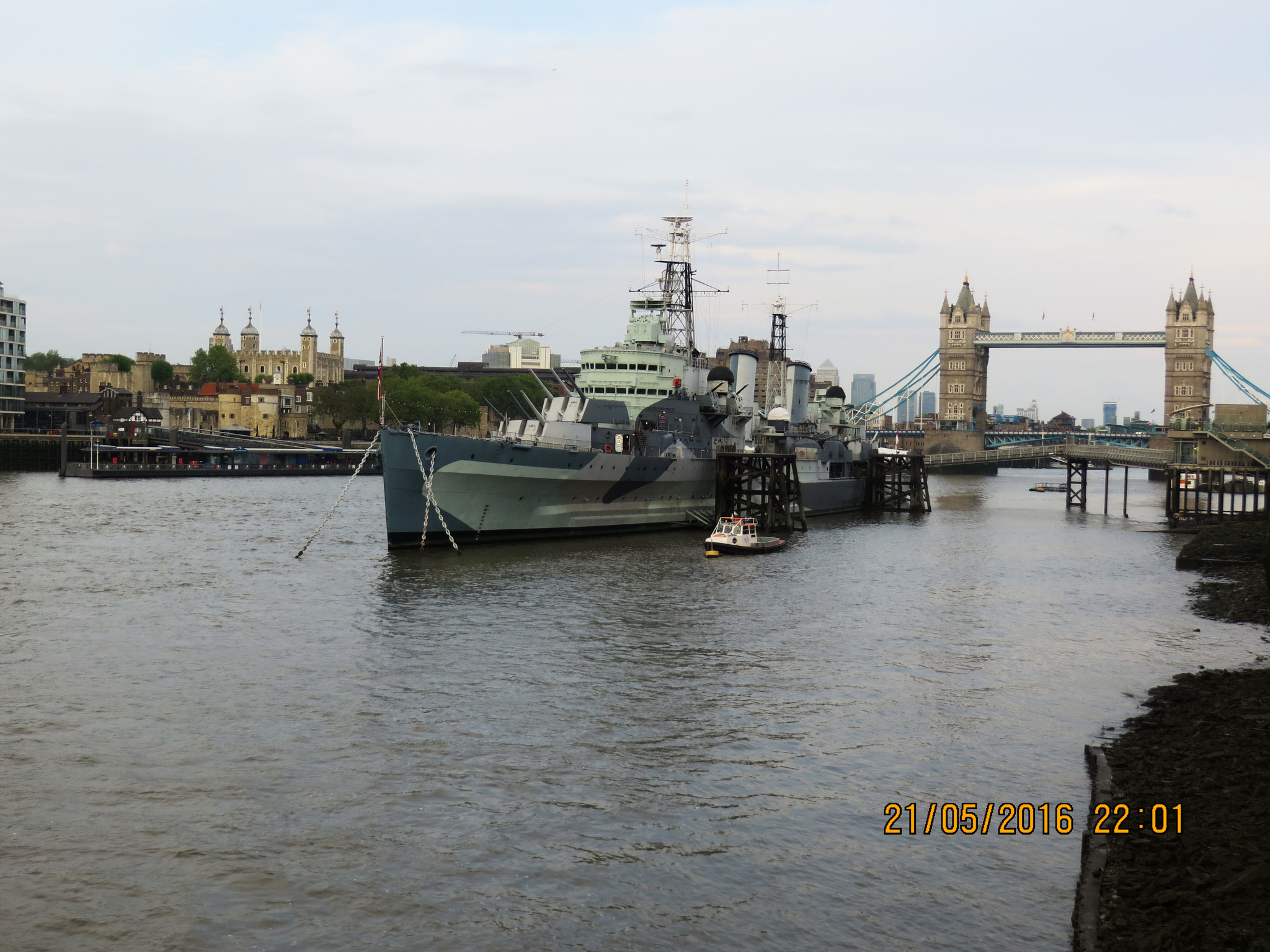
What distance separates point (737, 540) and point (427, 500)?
12.2 m

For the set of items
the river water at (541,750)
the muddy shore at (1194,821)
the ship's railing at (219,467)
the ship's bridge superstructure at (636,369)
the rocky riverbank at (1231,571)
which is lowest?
the river water at (541,750)

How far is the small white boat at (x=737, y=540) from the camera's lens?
40406mm

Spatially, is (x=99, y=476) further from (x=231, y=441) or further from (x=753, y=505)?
(x=753, y=505)

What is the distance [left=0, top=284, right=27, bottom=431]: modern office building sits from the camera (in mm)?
119562

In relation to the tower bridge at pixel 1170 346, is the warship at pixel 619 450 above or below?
below

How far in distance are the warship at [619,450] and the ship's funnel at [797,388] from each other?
13cm

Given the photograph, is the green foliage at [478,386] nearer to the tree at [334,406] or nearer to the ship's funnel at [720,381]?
the tree at [334,406]

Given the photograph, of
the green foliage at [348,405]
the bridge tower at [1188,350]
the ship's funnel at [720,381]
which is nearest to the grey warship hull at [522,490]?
the ship's funnel at [720,381]

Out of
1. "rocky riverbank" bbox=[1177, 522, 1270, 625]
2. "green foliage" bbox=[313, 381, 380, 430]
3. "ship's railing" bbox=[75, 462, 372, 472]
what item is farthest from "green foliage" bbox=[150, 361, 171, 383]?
"rocky riverbank" bbox=[1177, 522, 1270, 625]

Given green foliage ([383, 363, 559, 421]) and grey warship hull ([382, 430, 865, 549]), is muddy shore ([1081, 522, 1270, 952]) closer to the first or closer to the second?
grey warship hull ([382, 430, 865, 549])

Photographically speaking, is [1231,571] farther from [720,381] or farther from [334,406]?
[334,406]

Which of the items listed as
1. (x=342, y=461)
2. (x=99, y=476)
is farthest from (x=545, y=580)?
(x=342, y=461)

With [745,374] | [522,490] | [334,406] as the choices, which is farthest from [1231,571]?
[334,406]

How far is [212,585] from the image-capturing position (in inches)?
Answer: 1206
